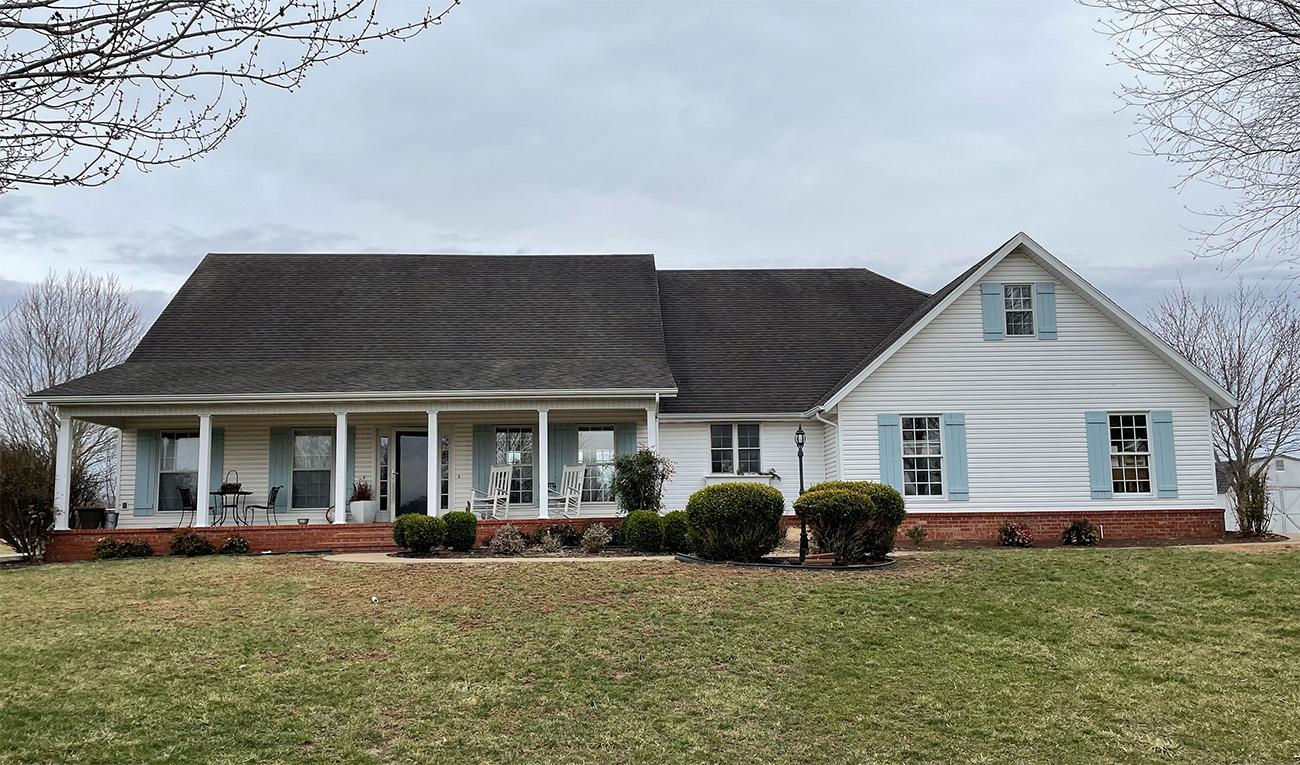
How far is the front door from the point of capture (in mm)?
20672

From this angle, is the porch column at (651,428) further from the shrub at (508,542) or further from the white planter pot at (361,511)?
the white planter pot at (361,511)

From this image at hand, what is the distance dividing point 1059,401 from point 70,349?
30760 millimetres

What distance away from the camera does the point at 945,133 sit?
1639 centimetres

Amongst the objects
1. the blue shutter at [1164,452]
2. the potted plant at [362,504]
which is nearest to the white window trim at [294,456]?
the potted plant at [362,504]

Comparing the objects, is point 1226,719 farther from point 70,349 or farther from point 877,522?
point 70,349

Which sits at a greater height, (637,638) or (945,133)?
(945,133)

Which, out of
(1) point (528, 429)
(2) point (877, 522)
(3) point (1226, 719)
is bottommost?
(3) point (1226, 719)

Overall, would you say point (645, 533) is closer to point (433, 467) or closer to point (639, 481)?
point (639, 481)

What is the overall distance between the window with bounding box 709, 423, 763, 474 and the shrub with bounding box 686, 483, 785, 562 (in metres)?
6.75

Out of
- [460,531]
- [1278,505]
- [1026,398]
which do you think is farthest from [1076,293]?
[460,531]

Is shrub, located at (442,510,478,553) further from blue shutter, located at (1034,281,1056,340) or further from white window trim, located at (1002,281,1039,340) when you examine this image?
blue shutter, located at (1034,281,1056,340)

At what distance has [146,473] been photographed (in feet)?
65.2

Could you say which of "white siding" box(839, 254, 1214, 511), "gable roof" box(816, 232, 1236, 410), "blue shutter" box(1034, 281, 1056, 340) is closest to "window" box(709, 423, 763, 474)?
"gable roof" box(816, 232, 1236, 410)

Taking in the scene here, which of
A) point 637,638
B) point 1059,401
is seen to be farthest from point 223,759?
point 1059,401
